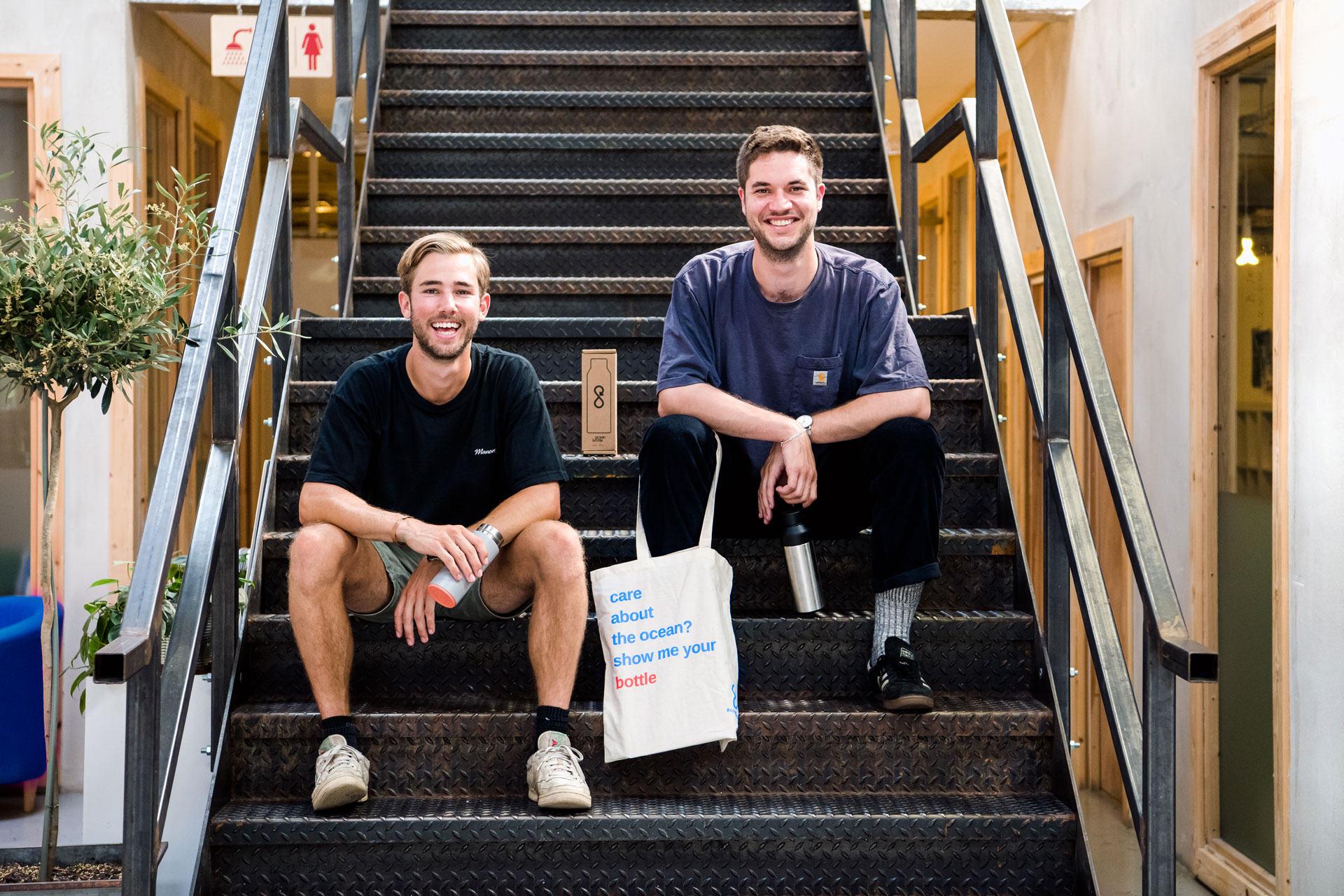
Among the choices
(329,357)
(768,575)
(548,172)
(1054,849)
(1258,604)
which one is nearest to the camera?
(1054,849)

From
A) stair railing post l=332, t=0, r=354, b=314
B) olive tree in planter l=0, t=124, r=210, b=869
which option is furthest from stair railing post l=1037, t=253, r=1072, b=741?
stair railing post l=332, t=0, r=354, b=314

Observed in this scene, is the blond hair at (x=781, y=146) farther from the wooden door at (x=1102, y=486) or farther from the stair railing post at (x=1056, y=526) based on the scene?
the wooden door at (x=1102, y=486)

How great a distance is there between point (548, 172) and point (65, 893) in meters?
2.34

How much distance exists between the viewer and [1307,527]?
2.73m

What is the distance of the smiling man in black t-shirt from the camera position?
1882 mm

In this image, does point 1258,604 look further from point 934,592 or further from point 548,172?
point 548,172

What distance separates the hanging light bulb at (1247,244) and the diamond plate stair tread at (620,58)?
1.28 metres

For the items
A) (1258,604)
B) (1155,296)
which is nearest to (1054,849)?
(1258,604)

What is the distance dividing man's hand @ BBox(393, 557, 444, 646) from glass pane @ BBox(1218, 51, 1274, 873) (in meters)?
2.29

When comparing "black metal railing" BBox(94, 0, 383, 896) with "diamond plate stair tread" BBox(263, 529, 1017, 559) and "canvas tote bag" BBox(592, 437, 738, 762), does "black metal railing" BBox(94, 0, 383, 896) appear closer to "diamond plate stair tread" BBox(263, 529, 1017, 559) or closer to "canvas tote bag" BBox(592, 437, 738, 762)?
"diamond plate stair tread" BBox(263, 529, 1017, 559)

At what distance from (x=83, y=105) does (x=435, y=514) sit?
9.69 ft

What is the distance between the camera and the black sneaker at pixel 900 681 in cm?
194

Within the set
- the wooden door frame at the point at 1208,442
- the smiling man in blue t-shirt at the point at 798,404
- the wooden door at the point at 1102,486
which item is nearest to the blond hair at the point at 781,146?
the smiling man in blue t-shirt at the point at 798,404

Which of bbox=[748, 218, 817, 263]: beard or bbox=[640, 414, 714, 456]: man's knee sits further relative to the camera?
bbox=[748, 218, 817, 263]: beard
